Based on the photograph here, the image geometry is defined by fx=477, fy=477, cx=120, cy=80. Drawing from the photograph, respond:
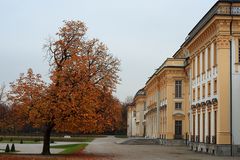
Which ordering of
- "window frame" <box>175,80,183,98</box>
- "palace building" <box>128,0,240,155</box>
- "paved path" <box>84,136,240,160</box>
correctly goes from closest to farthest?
"paved path" <box>84,136,240,160</box> < "palace building" <box>128,0,240,155</box> < "window frame" <box>175,80,183,98</box>

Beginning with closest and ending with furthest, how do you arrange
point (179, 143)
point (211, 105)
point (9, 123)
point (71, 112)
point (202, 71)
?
point (71, 112) < point (9, 123) < point (211, 105) < point (202, 71) < point (179, 143)

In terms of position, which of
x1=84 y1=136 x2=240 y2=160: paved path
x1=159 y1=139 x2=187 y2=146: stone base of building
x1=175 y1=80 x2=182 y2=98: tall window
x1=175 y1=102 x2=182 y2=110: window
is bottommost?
x1=159 y1=139 x2=187 y2=146: stone base of building

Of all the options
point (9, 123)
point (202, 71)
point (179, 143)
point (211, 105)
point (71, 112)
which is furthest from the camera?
point (179, 143)

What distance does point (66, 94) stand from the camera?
40.1 meters

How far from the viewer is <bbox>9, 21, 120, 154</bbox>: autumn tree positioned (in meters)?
40.1

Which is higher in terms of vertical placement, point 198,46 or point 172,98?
point 198,46

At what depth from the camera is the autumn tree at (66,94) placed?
4009 centimetres

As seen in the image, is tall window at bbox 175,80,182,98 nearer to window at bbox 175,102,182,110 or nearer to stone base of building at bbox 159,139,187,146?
window at bbox 175,102,182,110

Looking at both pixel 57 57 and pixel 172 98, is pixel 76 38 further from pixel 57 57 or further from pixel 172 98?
pixel 172 98

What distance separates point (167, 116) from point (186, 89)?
5.46 meters

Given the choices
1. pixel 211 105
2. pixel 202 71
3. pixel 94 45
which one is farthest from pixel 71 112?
pixel 202 71

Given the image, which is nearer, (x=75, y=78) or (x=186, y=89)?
(x=75, y=78)

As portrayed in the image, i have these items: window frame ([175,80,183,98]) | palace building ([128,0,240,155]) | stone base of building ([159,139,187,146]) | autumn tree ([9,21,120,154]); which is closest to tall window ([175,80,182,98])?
window frame ([175,80,183,98])

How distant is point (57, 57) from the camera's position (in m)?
43.9
